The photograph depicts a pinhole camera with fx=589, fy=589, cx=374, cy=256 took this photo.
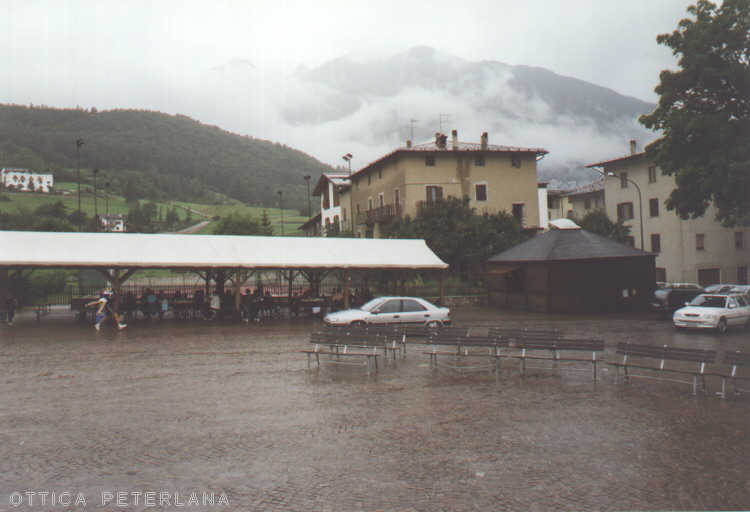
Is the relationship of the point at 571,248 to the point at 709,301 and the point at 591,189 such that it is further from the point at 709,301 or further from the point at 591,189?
the point at 591,189

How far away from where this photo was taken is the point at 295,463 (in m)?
6.90

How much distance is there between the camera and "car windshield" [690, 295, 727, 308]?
21495 mm

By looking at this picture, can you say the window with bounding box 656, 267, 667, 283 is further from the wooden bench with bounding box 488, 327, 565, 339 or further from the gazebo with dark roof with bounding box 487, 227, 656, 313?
the wooden bench with bounding box 488, 327, 565, 339

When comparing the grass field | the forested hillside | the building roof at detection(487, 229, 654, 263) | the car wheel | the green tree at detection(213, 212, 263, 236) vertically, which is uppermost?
the forested hillside

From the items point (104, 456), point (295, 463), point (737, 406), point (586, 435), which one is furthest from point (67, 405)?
point (737, 406)

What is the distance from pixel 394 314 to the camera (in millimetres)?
20188

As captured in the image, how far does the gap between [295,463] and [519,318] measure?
2097 centimetres

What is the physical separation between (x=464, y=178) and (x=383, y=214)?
6938 millimetres

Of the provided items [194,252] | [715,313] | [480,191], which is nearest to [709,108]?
[715,313]

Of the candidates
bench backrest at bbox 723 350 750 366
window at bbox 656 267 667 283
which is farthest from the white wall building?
bench backrest at bbox 723 350 750 366

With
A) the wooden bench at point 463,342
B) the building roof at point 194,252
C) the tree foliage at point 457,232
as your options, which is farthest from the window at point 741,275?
the wooden bench at point 463,342

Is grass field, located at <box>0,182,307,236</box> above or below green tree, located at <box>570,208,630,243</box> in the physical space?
above

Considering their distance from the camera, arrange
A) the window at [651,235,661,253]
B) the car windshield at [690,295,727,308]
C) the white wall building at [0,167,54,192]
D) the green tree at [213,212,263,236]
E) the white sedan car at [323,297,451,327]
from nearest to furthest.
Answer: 1. the white sedan car at [323,297,451,327]
2. the car windshield at [690,295,727,308]
3. the window at [651,235,661,253]
4. the green tree at [213,212,263,236]
5. the white wall building at [0,167,54,192]

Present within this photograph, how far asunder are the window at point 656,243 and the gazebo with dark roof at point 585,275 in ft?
67.5
